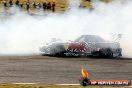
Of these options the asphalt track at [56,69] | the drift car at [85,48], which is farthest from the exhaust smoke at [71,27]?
the asphalt track at [56,69]

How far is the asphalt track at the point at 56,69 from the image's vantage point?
14281 millimetres

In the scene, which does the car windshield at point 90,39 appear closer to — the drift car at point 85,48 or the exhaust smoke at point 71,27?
the drift car at point 85,48

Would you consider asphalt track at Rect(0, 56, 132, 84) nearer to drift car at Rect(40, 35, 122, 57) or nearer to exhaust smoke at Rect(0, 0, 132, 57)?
drift car at Rect(40, 35, 122, 57)

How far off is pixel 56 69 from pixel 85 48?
5.51 metres

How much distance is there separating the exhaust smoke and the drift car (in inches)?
103

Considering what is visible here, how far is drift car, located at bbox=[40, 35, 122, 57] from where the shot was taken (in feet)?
70.8

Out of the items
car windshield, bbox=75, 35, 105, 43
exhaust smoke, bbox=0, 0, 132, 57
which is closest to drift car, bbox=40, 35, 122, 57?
car windshield, bbox=75, 35, 105, 43

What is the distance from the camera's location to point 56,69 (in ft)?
54.1

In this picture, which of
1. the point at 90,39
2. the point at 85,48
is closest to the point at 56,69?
the point at 85,48

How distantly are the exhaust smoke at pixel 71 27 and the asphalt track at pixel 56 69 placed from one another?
5.42m

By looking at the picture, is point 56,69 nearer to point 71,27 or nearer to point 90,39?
point 90,39

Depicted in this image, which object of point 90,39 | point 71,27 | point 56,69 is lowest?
point 71,27

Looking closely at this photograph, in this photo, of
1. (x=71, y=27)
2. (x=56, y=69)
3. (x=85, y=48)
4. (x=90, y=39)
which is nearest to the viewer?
(x=56, y=69)

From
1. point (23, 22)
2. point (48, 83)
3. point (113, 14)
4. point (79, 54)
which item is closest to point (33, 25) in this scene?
point (23, 22)
